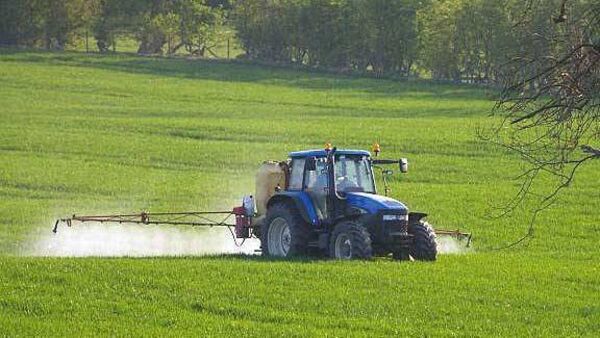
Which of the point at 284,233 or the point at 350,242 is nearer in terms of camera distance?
the point at 350,242

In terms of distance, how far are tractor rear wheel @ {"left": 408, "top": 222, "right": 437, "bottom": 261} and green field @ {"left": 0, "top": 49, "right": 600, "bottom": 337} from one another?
0.51 m

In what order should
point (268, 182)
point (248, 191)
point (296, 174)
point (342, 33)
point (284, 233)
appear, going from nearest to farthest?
point (284, 233) < point (296, 174) < point (268, 182) < point (248, 191) < point (342, 33)

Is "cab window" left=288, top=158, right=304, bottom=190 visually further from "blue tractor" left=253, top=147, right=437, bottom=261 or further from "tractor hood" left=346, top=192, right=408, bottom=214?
"tractor hood" left=346, top=192, right=408, bottom=214

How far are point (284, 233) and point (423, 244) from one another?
8.29 feet

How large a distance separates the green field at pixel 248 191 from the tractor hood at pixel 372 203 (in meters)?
1.11

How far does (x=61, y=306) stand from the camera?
14094mm

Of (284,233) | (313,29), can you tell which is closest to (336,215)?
(284,233)

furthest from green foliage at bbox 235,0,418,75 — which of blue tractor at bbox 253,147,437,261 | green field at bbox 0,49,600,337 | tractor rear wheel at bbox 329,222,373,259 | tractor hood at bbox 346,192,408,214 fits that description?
tractor rear wheel at bbox 329,222,373,259

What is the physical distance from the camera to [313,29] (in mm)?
97875

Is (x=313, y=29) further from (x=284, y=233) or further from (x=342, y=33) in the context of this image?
(x=284, y=233)

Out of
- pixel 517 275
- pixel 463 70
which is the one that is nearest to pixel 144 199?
pixel 517 275

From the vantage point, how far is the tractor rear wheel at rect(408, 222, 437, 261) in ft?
64.4

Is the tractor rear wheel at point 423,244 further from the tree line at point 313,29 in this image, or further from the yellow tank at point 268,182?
the tree line at point 313,29

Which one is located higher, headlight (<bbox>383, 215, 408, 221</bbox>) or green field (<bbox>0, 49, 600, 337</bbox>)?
headlight (<bbox>383, 215, 408, 221</bbox>)
